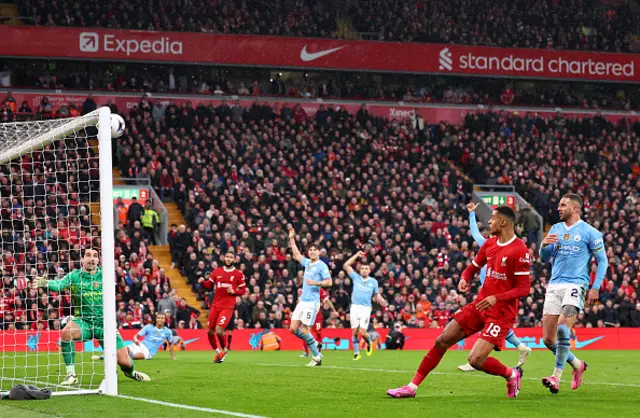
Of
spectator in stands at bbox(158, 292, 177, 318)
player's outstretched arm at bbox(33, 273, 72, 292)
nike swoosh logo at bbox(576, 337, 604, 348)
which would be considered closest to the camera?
player's outstretched arm at bbox(33, 273, 72, 292)

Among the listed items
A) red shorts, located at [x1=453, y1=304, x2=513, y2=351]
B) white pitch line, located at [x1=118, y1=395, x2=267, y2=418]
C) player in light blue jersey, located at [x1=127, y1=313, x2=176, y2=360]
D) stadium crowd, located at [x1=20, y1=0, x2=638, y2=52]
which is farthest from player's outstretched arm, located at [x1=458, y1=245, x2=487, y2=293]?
stadium crowd, located at [x1=20, y1=0, x2=638, y2=52]

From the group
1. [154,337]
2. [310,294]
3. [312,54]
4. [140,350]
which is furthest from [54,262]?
[312,54]

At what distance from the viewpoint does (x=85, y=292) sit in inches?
559

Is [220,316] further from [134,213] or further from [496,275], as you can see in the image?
[134,213]

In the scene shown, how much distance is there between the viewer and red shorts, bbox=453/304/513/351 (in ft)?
37.8

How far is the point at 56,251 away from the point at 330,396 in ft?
38.0

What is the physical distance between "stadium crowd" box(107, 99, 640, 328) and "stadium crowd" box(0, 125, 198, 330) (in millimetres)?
2151

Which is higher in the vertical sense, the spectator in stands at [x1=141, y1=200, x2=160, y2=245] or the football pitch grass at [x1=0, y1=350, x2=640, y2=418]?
the spectator in stands at [x1=141, y1=200, x2=160, y2=245]

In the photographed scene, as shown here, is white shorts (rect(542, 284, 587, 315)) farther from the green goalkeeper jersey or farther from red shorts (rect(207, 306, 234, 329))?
red shorts (rect(207, 306, 234, 329))

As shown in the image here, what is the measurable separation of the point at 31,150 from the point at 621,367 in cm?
1224

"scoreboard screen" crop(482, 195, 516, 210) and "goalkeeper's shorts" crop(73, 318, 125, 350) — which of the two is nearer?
"goalkeeper's shorts" crop(73, 318, 125, 350)

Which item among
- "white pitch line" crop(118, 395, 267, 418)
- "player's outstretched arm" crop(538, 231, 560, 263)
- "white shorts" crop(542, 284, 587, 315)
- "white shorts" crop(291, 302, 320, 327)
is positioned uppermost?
"player's outstretched arm" crop(538, 231, 560, 263)

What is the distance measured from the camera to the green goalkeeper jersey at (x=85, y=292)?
1410cm

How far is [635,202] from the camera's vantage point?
41.6 m
